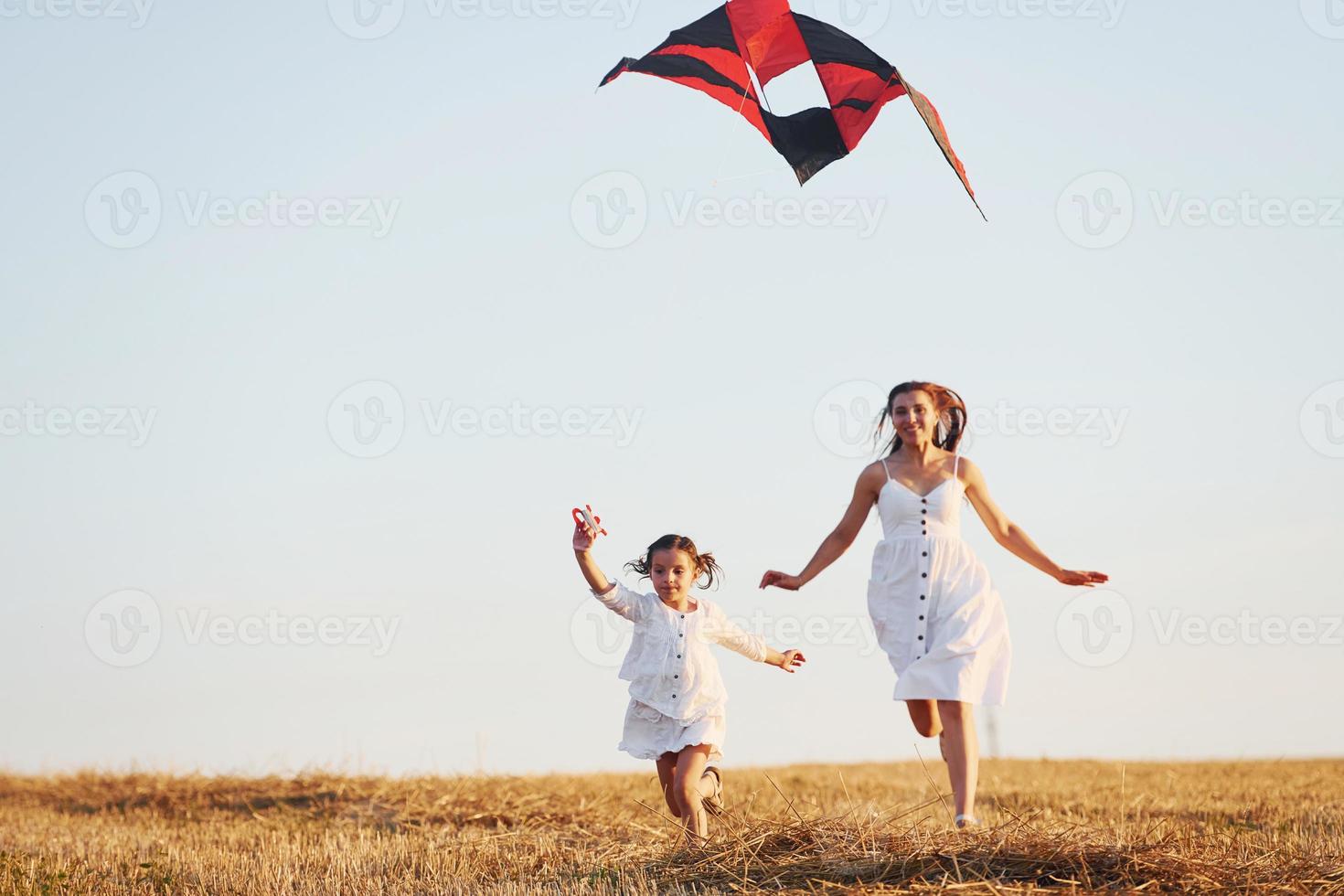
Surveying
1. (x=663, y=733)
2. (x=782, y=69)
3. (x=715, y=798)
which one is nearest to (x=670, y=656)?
(x=663, y=733)

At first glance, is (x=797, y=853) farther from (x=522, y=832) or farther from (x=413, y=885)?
(x=522, y=832)

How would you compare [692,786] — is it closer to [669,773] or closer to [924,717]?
[669,773]

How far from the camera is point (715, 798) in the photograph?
776cm

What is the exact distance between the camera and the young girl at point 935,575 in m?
7.16

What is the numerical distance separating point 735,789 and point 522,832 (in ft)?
15.9

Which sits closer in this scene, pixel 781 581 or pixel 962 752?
pixel 962 752

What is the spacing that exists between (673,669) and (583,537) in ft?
2.92

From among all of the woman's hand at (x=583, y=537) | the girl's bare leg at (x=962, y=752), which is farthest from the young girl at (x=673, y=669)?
the girl's bare leg at (x=962, y=752)

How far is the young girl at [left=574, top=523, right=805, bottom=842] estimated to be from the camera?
7.61 meters

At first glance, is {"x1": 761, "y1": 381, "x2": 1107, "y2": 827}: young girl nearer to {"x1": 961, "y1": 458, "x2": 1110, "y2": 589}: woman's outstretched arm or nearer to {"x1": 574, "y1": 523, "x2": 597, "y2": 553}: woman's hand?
{"x1": 961, "y1": 458, "x2": 1110, "y2": 589}: woman's outstretched arm

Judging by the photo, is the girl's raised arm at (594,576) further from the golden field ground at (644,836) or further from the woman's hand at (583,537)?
the golden field ground at (644,836)

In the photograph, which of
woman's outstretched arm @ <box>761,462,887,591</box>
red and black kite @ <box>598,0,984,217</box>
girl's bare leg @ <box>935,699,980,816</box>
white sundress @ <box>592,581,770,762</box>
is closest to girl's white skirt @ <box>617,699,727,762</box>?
white sundress @ <box>592,581,770,762</box>

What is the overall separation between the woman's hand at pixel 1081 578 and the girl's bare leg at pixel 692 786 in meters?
2.10

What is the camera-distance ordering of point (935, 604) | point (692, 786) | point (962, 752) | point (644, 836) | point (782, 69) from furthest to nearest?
point (782, 69), point (644, 836), point (692, 786), point (935, 604), point (962, 752)
